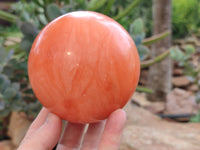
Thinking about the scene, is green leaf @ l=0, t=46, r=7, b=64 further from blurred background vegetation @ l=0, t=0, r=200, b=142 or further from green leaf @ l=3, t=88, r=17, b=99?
green leaf @ l=3, t=88, r=17, b=99

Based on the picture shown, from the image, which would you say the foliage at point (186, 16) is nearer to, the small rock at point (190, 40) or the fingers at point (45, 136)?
the small rock at point (190, 40)

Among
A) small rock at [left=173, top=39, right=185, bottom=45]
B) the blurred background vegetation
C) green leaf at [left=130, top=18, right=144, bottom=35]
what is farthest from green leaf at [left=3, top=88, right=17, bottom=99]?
small rock at [left=173, top=39, right=185, bottom=45]

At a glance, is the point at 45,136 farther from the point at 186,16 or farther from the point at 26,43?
the point at 186,16

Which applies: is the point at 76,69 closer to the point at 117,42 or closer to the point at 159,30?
the point at 117,42

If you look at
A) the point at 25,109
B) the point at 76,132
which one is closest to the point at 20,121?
the point at 25,109

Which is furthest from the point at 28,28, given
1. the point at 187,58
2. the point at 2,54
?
the point at 187,58

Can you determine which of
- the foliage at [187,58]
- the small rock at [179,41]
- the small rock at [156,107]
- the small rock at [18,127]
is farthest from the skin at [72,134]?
the small rock at [179,41]
